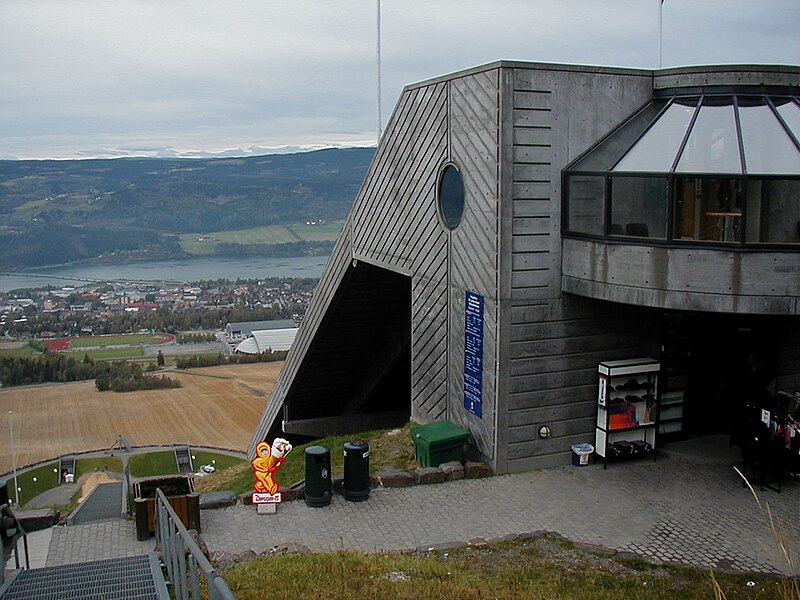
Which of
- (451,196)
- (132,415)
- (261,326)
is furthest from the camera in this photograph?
(261,326)

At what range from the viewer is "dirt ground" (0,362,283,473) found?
147 ft

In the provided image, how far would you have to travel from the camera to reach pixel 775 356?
1270cm

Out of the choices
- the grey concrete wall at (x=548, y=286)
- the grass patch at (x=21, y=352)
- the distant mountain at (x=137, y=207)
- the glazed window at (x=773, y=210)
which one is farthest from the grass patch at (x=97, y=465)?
the distant mountain at (x=137, y=207)

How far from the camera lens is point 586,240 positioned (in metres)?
10.9

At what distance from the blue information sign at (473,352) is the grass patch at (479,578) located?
10.5 ft

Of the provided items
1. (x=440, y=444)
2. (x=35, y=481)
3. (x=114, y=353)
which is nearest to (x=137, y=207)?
(x=114, y=353)

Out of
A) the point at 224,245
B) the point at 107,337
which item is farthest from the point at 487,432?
the point at 224,245

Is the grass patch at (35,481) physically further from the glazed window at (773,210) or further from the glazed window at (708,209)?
the glazed window at (773,210)

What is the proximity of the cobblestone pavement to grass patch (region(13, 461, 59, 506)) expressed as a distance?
27.9 m

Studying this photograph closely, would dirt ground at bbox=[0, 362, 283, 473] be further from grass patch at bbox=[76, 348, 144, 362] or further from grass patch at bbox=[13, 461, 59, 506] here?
grass patch at bbox=[76, 348, 144, 362]

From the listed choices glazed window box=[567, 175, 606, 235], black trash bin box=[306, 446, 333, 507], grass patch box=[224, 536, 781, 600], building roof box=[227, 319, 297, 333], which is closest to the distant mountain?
building roof box=[227, 319, 297, 333]

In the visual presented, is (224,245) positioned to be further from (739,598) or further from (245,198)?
(739,598)

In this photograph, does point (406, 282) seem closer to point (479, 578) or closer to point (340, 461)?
point (340, 461)

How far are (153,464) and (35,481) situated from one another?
18.8ft
